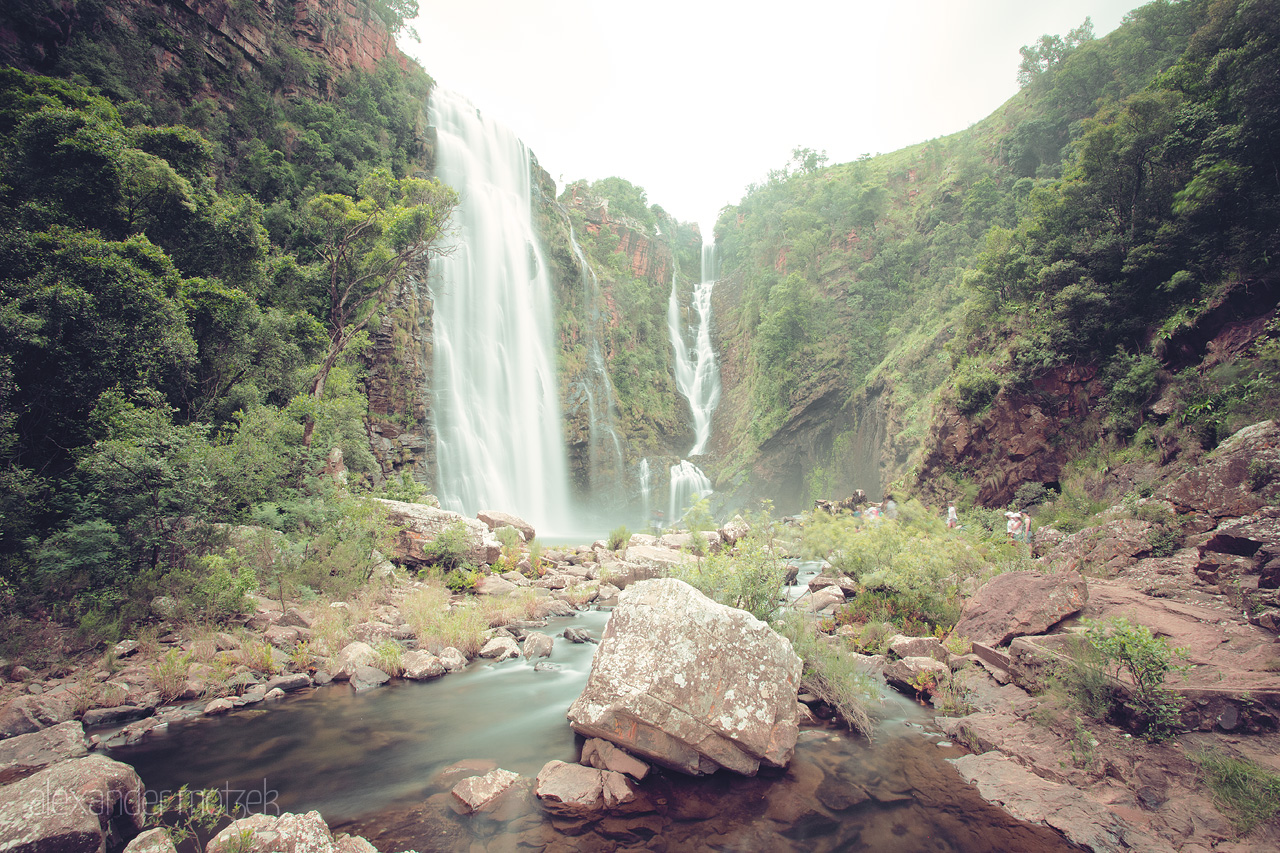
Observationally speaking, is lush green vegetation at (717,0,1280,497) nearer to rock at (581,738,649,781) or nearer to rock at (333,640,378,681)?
rock at (581,738,649,781)

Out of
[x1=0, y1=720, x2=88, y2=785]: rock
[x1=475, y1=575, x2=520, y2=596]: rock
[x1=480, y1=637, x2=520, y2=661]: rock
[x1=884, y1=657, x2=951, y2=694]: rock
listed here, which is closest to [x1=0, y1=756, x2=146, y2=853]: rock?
[x1=0, y1=720, x2=88, y2=785]: rock

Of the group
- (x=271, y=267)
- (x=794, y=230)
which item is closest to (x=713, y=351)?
(x=794, y=230)

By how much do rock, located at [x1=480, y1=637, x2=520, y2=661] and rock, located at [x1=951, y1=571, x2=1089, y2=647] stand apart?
7022 mm

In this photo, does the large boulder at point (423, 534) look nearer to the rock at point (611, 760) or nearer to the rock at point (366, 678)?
the rock at point (366, 678)

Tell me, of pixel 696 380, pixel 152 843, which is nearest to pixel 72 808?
pixel 152 843

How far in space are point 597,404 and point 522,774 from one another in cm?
2976

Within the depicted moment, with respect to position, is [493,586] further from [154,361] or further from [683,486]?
[683,486]

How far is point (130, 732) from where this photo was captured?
507 centimetres

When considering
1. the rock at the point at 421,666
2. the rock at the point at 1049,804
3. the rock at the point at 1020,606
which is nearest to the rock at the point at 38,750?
the rock at the point at 421,666

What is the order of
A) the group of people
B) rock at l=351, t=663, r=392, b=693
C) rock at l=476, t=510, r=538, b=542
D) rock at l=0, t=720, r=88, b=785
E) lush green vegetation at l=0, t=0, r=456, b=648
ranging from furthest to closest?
rock at l=476, t=510, r=538, b=542
the group of people
lush green vegetation at l=0, t=0, r=456, b=648
rock at l=351, t=663, r=392, b=693
rock at l=0, t=720, r=88, b=785

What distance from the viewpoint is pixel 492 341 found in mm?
28000

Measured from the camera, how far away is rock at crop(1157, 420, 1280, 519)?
22.6 ft

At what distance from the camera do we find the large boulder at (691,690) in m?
4.31

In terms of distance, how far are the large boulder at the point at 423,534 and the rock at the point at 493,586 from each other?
80 cm
